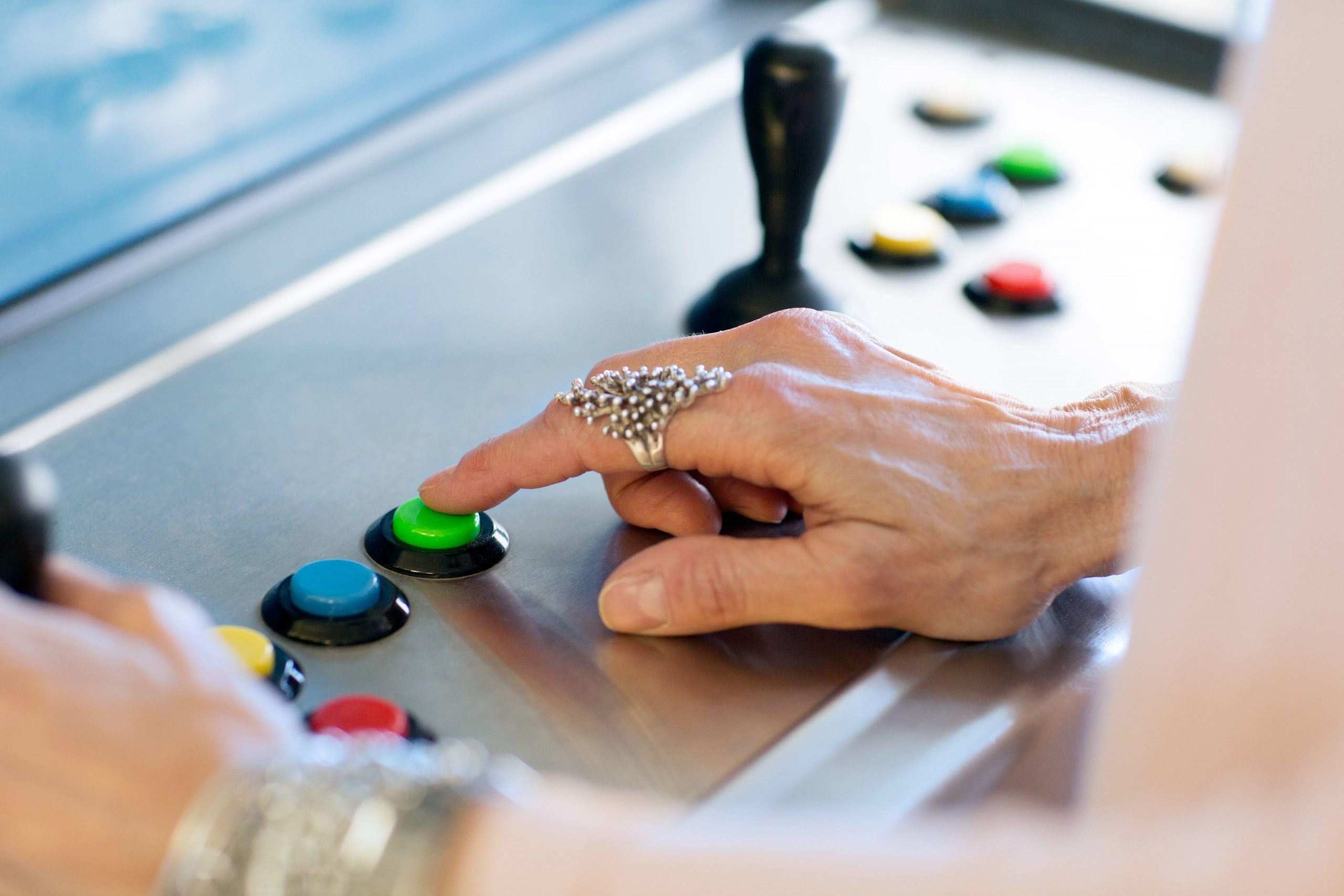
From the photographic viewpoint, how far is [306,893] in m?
0.45

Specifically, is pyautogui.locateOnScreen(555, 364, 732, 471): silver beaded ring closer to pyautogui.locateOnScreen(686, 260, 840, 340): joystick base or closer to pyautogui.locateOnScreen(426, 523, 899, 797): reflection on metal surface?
pyautogui.locateOnScreen(426, 523, 899, 797): reflection on metal surface

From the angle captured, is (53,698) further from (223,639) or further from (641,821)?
(641,821)

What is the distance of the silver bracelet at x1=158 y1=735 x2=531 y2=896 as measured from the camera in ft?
1.47

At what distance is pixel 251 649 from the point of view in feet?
1.89

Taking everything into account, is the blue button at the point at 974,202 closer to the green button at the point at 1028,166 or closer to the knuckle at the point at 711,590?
the green button at the point at 1028,166

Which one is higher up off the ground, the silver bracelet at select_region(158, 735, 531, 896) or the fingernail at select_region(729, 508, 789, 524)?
the silver bracelet at select_region(158, 735, 531, 896)

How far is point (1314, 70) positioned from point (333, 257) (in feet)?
2.21

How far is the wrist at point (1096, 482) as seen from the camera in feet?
2.20

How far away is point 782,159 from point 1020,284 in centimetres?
20

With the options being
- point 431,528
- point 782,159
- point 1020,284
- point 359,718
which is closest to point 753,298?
point 782,159

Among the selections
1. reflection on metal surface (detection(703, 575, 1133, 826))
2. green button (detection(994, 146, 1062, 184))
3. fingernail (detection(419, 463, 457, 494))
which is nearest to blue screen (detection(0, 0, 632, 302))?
fingernail (detection(419, 463, 457, 494))

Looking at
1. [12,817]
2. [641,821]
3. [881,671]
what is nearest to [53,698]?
[12,817]

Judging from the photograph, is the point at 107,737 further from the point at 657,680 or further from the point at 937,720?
the point at 937,720

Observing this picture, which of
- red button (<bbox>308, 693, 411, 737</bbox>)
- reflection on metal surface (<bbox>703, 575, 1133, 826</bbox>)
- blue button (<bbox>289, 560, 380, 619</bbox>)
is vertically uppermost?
blue button (<bbox>289, 560, 380, 619</bbox>)
